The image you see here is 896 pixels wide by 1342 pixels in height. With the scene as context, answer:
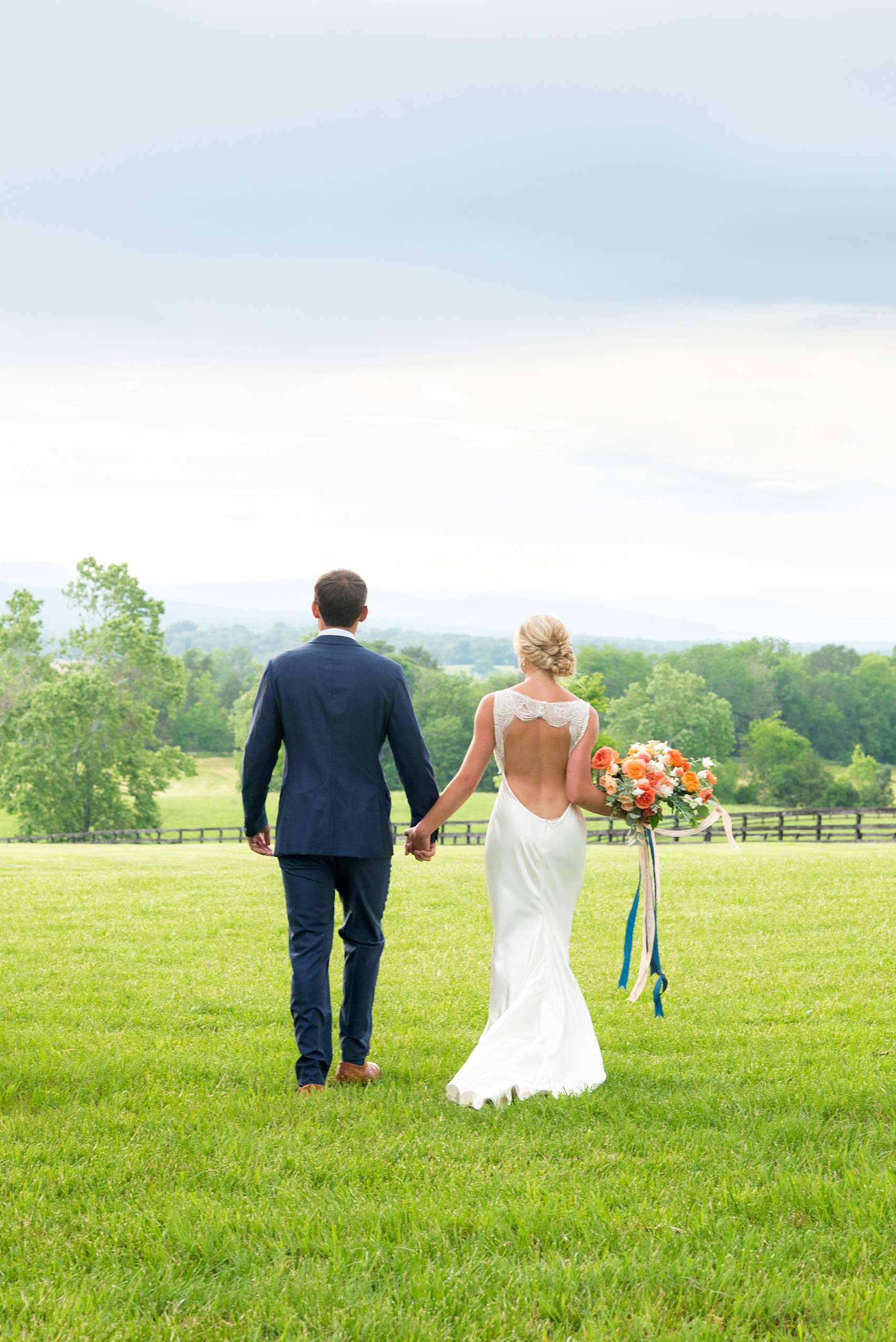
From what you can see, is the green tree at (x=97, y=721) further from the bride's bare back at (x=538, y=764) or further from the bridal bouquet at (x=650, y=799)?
the bride's bare back at (x=538, y=764)

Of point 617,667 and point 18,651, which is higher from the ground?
point 18,651

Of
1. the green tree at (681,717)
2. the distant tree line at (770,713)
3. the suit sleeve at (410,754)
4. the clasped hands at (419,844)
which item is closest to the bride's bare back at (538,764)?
the suit sleeve at (410,754)

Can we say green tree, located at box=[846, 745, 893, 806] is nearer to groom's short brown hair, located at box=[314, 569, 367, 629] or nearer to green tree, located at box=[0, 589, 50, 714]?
green tree, located at box=[0, 589, 50, 714]

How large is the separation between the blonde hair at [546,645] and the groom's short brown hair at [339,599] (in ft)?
3.08

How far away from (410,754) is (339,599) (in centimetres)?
96

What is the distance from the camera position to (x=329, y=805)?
592 cm

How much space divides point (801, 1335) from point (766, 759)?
85.2 meters

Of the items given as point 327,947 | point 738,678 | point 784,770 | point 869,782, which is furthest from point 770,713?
point 327,947

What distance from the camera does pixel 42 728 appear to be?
45.2 meters

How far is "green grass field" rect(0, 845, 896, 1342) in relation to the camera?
3426 millimetres

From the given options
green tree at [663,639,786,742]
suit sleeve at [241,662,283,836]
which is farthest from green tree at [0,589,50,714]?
green tree at [663,639,786,742]

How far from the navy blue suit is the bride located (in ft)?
1.32

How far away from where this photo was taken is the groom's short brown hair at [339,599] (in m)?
6.11

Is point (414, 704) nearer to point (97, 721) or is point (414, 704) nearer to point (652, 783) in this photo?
point (97, 721)
